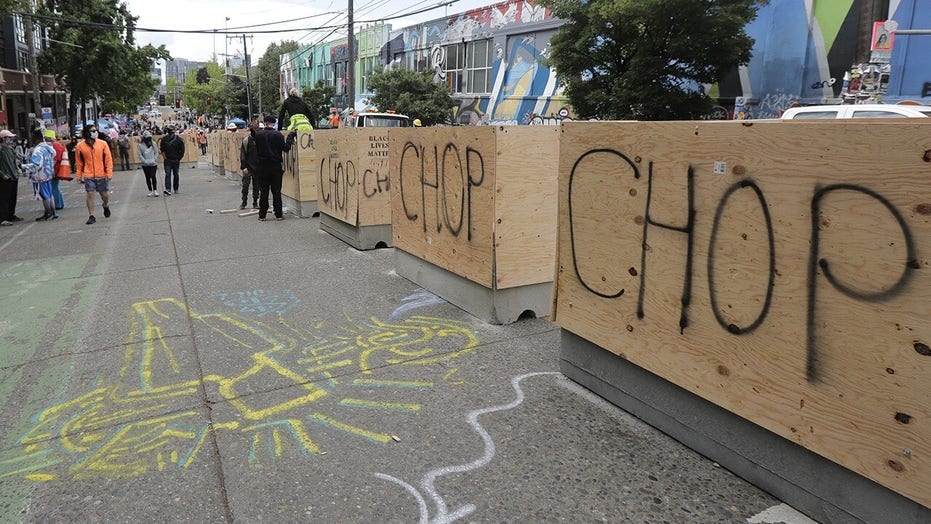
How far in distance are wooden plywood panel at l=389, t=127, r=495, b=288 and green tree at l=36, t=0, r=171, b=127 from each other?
33541 millimetres

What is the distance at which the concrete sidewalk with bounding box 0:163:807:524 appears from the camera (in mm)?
2791

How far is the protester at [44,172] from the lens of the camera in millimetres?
11906

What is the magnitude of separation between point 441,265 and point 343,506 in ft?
10.9

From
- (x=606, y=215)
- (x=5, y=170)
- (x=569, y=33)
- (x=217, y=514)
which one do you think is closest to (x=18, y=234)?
(x=5, y=170)

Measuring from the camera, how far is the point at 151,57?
37875 millimetres

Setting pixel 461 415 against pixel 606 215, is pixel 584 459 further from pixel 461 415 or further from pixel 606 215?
pixel 606 215

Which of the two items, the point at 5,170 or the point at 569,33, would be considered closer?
the point at 5,170

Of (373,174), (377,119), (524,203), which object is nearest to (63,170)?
(373,174)

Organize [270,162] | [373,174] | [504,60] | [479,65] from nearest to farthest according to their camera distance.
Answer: [373,174], [270,162], [504,60], [479,65]

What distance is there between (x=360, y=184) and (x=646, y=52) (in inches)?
444

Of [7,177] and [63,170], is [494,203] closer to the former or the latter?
[7,177]

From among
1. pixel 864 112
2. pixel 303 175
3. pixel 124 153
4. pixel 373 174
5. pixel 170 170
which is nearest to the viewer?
pixel 373 174

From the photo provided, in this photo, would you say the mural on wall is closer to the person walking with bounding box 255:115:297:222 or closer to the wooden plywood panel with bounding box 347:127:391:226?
the person walking with bounding box 255:115:297:222

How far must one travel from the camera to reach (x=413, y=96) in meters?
33.8
